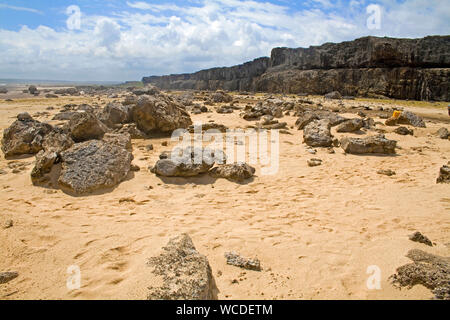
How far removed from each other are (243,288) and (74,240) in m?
2.12

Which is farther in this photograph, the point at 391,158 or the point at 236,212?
the point at 391,158

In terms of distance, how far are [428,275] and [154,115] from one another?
8148 mm

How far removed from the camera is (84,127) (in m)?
7.02

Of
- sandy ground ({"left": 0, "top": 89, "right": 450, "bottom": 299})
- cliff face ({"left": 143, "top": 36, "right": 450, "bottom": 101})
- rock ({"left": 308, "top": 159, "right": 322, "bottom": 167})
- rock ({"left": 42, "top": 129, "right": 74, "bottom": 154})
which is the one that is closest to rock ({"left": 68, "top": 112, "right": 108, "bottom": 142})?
rock ({"left": 42, "top": 129, "right": 74, "bottom": 154})

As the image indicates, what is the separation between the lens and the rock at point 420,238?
3.31 m

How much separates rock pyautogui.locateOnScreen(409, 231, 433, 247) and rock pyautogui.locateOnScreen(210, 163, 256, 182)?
2.97m

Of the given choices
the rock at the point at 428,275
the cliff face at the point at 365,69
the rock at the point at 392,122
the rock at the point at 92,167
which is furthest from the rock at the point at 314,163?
the cliff face at the point at 365,69

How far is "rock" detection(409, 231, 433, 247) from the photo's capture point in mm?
3310

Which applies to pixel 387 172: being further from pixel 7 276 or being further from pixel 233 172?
pixel 7 276

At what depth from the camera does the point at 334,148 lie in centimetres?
796

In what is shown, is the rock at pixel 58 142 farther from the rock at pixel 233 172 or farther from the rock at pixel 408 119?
the rock at pixel 408 119

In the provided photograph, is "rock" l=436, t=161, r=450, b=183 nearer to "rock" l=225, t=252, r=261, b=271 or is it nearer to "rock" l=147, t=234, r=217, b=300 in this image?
"rock" l=225, t=252, r=261, b=271
